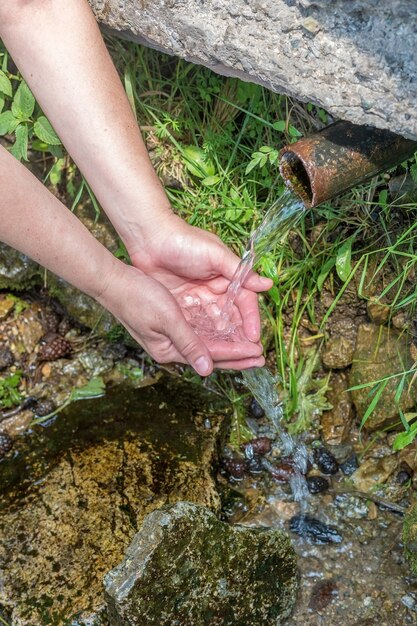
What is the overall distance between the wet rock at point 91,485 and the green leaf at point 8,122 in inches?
48.9

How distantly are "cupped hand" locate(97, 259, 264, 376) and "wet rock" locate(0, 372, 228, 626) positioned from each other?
0.51 metres

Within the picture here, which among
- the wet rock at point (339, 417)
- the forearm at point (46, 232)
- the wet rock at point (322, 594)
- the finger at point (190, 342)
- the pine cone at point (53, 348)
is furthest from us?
the pine cone at point (53, 348)

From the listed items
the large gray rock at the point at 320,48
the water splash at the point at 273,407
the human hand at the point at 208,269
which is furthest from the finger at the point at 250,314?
the large gray rock at the point at 320,48

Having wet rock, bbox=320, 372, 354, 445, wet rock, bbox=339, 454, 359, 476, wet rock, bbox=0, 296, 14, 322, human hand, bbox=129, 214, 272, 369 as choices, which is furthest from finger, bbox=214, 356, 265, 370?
wet rock, bbox=0, 296, 14, 322

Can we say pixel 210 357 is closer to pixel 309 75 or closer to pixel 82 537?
pixel 82 537

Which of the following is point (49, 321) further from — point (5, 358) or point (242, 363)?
point (242, 363)

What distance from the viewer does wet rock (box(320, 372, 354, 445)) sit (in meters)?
3.30

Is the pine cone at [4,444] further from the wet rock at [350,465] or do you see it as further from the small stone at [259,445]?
the wet rock at [350,465]

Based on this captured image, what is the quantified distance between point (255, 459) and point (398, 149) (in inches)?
58.5

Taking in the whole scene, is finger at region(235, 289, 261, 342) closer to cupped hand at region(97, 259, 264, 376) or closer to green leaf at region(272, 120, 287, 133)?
cupped hand at region(97, 259, 264, 376)

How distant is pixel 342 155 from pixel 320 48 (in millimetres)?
322

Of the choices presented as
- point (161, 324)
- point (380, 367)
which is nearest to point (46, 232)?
point (161, 324)

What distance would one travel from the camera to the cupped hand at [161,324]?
9.02 feet

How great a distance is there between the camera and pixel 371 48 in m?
2.21
